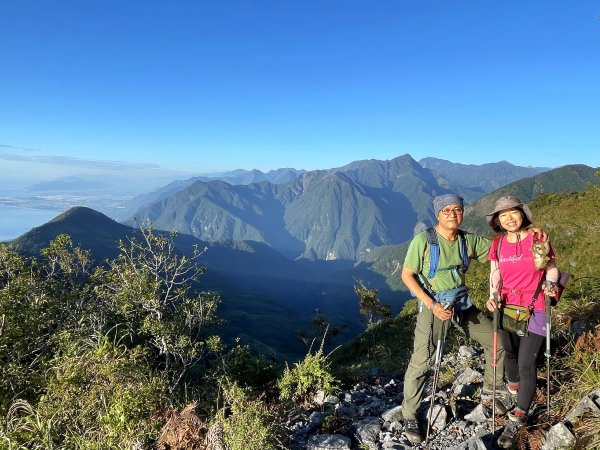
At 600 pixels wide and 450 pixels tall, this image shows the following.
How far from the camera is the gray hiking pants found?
470 centimetres

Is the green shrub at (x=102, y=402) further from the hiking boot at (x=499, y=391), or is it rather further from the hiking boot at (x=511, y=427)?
the hiking boot at (x=499, y=391)

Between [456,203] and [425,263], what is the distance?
0.83 m

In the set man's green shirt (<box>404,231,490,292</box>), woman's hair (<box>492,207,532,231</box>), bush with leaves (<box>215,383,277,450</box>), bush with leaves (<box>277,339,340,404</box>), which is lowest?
bush with leaves (<box>277,339,340,404</box>)

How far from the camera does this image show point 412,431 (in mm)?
4547

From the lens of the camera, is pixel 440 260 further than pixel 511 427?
Yes

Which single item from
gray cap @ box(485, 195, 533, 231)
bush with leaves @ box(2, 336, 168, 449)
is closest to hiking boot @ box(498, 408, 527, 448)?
gray cap @ box(485, 195, 533, 231)

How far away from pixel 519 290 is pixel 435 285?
1035mm

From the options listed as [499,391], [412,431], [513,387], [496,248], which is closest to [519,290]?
[496,248]

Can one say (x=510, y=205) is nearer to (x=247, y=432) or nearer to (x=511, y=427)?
(x=511, y=427)

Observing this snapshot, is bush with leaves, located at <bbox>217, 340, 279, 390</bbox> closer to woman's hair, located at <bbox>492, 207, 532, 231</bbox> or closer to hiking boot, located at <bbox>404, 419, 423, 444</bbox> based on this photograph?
hiking boot, located at <bbox>404, 419, 423, 444</bbox>

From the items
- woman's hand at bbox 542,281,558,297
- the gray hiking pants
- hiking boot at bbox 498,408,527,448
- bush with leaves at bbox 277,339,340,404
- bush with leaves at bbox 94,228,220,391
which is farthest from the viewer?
bush with leaves at bbox 94,228,220,391

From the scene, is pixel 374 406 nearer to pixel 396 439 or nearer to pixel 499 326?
pixel 396 439

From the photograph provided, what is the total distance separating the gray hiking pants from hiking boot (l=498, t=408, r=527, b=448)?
1.97 feet

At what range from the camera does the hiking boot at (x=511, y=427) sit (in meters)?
3.98
